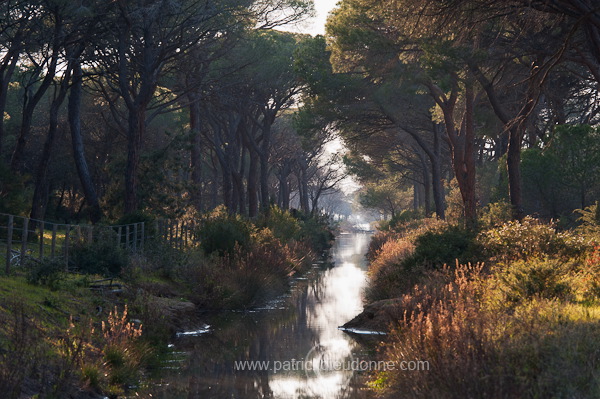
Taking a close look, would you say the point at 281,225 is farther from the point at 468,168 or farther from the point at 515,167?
the point at 515,167

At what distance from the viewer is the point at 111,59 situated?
100 ft

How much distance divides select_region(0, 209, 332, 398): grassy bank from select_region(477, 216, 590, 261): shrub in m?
7.00

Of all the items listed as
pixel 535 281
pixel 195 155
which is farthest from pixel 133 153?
pixel 535 281

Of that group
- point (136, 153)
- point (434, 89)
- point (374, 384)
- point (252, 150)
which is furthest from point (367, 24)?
point (252, 150)

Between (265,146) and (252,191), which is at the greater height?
(265,146)

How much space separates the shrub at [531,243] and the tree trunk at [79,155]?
1779 centimetres

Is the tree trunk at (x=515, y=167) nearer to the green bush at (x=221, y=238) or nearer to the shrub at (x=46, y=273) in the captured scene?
the green bush at (x=221, y=238)

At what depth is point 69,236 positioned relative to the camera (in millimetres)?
19047

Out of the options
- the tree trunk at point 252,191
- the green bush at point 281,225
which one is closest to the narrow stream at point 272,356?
the green bush at point 281,225

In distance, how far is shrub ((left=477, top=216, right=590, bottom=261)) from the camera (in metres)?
17.0

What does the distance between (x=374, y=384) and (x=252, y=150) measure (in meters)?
38.3

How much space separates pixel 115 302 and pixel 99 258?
338 cm

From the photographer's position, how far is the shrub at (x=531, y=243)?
17.0 m

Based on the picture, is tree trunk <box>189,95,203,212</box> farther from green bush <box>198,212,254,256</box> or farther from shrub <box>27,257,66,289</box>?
shrub <box>27,257,66,289</box>
